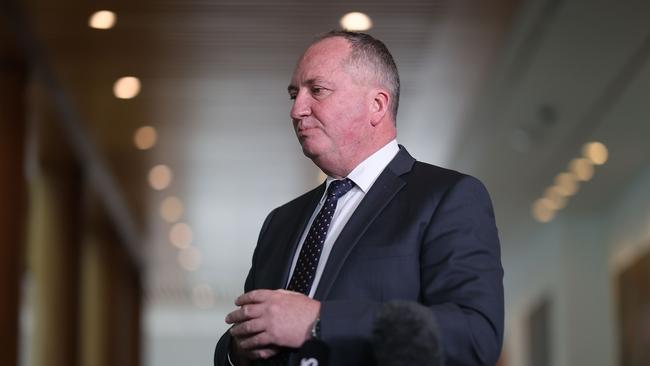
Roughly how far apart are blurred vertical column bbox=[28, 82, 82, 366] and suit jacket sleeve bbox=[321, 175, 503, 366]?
10.1 m

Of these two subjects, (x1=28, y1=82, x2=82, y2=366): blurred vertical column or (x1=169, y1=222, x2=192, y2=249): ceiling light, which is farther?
(x1=169, y1=222, x2=192, y2=249): ceiling light

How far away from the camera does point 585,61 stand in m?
9.90

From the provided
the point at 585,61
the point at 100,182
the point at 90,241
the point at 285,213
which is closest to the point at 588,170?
the point at 585,61

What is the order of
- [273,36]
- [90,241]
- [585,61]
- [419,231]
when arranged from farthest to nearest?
[90,241]
[585,61]
[273,36]
[419,231]

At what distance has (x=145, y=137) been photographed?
1226cm

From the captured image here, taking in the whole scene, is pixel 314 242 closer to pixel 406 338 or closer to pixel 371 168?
pixel 371 168

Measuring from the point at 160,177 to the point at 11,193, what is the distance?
17.3 feet

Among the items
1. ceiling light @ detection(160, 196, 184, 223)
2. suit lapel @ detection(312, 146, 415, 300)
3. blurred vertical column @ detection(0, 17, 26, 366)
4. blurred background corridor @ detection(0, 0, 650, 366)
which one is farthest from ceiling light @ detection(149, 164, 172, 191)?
suit lapel @ detection(312, 146, 415, 300)

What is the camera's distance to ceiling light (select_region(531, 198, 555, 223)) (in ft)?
50.5

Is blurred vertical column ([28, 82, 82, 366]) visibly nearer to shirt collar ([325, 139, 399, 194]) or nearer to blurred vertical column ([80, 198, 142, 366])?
blurred vertical column ([80, 198, 142, 366])

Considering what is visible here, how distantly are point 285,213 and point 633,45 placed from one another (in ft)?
23.2

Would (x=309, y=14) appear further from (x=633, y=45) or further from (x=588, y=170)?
(x=588, y=170)

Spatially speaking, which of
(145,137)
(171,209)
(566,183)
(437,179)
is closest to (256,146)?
(145,137)

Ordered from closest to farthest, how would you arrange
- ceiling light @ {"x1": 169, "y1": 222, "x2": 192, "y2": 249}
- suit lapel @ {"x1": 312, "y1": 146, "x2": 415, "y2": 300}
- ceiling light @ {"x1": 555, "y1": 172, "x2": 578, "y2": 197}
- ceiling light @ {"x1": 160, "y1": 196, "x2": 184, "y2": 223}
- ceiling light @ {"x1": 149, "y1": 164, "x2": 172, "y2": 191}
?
suit lapel @ {"x1": 312, "y1": 146, "x2": 415, "y2": 300} < ceiling light @ {"x1": 149, "y1": 164, "x2": 172, "y2": 191} < ceiling light @ {"x1": 555, "y1": 172, "x2": 578, "y2": 197} < ceiling light @ {"x1": 160, "y1": 196, "x2": 184, "y2": 223} < ceiling light @ {"x1": 169, "y1": 222, "x2": 192, "y2": 249}
